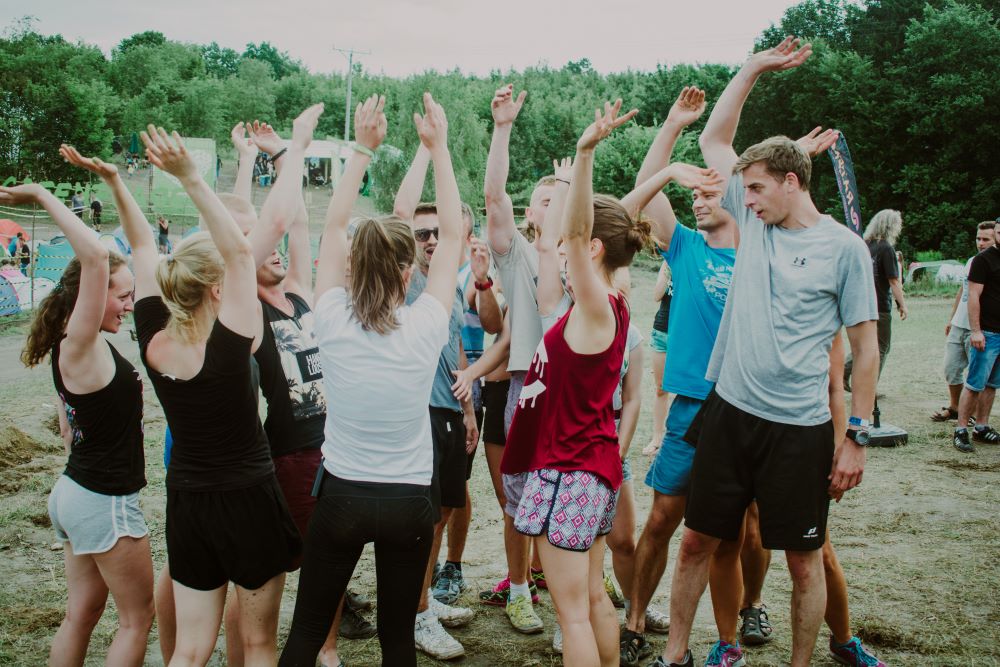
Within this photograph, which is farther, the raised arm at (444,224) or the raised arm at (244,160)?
the raised arm at (244,160)

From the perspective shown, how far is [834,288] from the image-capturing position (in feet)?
10.7

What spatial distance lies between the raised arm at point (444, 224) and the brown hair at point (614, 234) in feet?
2.00

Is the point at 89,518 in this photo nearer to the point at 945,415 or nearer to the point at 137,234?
the point at 137,234

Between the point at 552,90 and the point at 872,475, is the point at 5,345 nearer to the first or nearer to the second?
the point at 872,475

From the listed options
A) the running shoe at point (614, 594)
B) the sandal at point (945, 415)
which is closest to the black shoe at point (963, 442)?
the sandal at point (945, 415)

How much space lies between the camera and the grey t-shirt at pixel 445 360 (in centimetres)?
398

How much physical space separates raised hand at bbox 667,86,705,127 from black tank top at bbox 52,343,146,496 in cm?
271

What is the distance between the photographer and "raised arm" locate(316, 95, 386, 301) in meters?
2.94

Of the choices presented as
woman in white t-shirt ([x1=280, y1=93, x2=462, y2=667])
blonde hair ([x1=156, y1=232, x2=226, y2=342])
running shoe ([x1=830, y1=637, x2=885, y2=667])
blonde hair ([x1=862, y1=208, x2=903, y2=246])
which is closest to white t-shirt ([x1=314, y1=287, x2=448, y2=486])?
woman in white t-shirt ([x1=280, y1=93, x2=462, y2=667])

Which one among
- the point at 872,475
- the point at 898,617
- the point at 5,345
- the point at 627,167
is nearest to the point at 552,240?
the point at 898,617

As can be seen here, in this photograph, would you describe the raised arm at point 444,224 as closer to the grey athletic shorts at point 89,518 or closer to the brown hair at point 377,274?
the brown hair at point 377,274

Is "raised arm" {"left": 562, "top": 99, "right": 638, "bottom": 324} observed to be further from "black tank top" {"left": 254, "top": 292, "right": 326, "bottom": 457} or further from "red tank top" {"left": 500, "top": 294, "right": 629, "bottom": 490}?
"black tank top" {"left": 254, "top": 292, "right": 326, "bottom": 457}

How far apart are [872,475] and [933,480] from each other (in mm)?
485

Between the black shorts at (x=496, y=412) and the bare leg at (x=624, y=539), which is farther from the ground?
the black shorts at (x=496, y=412)
